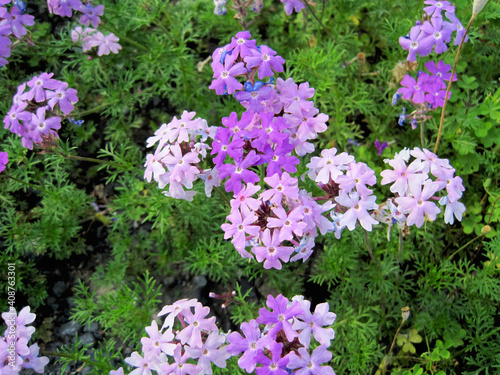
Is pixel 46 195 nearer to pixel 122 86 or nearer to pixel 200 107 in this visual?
pixel 122 86

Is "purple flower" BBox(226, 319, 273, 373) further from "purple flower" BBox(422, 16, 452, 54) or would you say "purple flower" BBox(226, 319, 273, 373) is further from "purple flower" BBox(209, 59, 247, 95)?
"purple flower" BBox(422, 16, 452, 54)

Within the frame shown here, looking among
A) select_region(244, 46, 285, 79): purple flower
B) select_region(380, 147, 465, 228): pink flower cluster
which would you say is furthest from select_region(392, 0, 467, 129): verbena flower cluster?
select_region(244, 46, 285, 79): purple flower

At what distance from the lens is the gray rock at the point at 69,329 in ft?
15.1

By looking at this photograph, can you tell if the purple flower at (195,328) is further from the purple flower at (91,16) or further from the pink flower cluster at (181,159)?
the purple flower at (91,16)

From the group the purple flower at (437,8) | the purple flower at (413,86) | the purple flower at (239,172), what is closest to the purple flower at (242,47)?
the purple flower at (239,172)

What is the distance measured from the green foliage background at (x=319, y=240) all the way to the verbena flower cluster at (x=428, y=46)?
24 cm

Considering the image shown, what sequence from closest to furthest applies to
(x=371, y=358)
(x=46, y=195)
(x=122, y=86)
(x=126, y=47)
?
(x=371, y=358)
(x=46, y=195)
(x=122, y=86)
(x=126, y=47)

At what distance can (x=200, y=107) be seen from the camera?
512cm

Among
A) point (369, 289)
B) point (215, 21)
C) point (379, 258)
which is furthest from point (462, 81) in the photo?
point (215, 21)

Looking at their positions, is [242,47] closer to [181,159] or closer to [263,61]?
[263,61]

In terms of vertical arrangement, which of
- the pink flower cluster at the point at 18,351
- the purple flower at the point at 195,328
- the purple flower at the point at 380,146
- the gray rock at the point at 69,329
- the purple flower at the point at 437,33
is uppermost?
the purple flower at the point at 437,33

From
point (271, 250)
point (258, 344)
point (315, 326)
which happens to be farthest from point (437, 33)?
point (258, 344)

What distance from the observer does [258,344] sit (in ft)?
8.80

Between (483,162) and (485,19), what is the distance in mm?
1580
